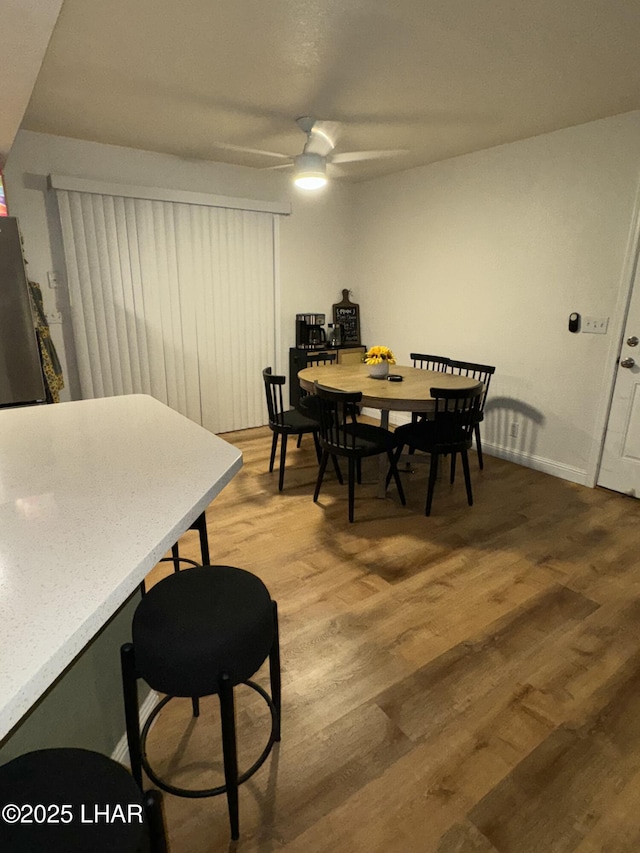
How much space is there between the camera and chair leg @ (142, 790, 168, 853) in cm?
65

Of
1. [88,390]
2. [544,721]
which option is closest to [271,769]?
[544,721]

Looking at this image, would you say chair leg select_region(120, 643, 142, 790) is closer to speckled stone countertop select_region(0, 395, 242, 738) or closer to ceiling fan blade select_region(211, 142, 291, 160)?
speckled stone countertop select_region(0, 395, 242, 738)

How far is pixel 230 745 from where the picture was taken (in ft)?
3.62

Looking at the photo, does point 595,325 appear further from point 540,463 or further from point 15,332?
point 15,332

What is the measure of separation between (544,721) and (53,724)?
59.7 inches

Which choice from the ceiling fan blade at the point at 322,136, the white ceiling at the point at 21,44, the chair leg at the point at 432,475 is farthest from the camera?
the ceiling fan blade at the point at 322,136

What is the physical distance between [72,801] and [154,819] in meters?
0.12

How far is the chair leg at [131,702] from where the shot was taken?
1.10 metres

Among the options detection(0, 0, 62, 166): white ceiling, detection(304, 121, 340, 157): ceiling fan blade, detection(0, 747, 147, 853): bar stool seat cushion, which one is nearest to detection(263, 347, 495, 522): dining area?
detection(304, 121, 340, 157): ceiling fan blade

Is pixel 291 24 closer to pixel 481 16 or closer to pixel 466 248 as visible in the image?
pixel 481 16

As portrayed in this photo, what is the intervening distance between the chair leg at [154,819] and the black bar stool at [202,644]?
34 cm

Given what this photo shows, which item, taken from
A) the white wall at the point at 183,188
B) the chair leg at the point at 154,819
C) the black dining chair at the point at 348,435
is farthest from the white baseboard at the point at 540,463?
the chair leg at the point at 154,819

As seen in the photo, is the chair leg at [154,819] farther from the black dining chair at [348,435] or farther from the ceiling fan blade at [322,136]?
the ceiling fan blade at [322,136]

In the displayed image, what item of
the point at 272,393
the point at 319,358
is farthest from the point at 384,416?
the point at 319,358
